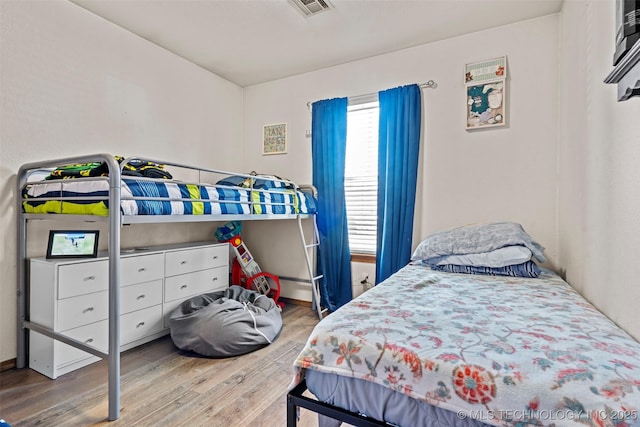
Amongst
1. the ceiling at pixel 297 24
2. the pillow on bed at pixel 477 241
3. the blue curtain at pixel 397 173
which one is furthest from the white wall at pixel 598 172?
the blue curtain at pixel 397 173

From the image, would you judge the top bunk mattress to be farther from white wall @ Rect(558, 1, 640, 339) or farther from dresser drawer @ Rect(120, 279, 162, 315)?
white wall @ Rect(558, 1, 640, 339)

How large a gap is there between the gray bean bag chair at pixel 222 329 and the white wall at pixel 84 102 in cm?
86

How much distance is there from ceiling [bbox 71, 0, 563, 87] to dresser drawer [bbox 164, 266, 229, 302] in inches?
76.3

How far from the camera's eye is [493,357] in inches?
33.0

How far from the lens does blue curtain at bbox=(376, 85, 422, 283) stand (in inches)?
107

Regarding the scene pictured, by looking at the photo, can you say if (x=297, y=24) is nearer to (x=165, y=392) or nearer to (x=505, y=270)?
(x=505, y=270)

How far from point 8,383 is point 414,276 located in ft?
7.71

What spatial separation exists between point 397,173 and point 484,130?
74 cm

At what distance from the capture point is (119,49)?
2.51 meters

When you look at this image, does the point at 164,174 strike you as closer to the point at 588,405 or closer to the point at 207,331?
the point at 207,331

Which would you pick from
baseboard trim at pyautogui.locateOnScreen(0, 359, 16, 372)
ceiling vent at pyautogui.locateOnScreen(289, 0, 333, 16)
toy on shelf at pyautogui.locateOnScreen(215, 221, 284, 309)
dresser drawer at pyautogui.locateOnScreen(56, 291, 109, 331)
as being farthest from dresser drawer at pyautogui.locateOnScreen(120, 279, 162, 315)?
ceiling vent at pyautogui.locateOnScreen(289, 0, 333, 16)

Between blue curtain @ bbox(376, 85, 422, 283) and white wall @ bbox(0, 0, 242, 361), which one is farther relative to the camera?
blue curtain @ bbox(376, 85, 422, 283)

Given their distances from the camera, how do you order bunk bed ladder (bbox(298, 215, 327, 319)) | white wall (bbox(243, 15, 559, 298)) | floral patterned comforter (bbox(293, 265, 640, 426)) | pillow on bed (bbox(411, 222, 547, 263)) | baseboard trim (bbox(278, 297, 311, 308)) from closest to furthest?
1. floral patterned comforter (bbox(293, 265, 640, 426))
2. pillow on bed (bbox(411, 222, 547, 263))
3. white wall (bbox(243, 15, 559, 298))
4. bunk bed ladder (bbox(298, 215, 327, 319))
5. baseboard trim (bbox(278, 297, 311, 308))

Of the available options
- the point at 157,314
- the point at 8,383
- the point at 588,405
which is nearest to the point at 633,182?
the point at 588,405
